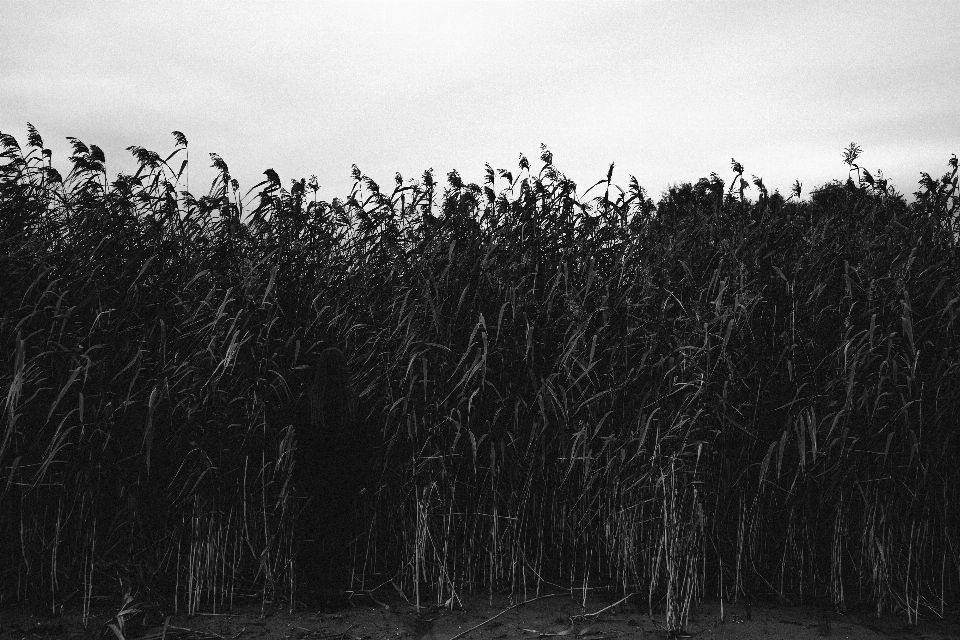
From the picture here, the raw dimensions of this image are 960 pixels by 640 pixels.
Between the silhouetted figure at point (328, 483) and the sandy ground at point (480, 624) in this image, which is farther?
the silhouetted figure at point (328, 483)

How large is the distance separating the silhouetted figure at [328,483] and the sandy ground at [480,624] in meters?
0.15

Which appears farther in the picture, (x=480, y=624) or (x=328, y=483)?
(x=328, y=483)

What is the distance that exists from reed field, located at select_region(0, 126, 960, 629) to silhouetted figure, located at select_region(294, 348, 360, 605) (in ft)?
0.24

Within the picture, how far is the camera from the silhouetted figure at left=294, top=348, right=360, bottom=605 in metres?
3.33

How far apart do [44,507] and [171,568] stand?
1.99 ft

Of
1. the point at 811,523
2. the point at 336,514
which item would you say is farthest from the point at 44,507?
the point at 811,523

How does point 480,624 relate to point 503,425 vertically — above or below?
below

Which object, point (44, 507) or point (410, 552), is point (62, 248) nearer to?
point (44, 507)

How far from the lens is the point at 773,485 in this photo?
3234 millimetres

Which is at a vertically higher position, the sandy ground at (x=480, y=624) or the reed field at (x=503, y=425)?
the reed field at (x=503, y=425)

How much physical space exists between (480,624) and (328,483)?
89 cm

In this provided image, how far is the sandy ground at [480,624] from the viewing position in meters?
3.08

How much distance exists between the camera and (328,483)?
3361 millimetres

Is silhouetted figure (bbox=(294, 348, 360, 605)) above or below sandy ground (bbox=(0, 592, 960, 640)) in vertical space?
above
